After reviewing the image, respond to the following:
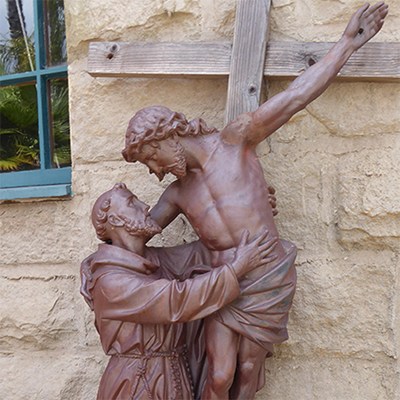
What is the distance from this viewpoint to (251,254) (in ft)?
4.93

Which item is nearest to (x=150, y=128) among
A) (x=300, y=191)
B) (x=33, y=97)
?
(x=300, y=191)

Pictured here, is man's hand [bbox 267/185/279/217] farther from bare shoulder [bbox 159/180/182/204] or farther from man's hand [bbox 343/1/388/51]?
man's hand [bbox 343/1/388/51]

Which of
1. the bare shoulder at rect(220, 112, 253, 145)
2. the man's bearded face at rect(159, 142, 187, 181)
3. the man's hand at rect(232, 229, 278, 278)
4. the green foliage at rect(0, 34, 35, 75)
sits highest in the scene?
the green foliage at rect(0, 34, 35, 75)

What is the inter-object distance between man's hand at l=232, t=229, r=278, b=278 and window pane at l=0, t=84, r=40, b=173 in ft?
4.07

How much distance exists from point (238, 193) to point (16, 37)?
1.50 metres

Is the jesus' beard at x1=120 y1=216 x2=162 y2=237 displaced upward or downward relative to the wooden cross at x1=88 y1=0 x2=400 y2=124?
downward

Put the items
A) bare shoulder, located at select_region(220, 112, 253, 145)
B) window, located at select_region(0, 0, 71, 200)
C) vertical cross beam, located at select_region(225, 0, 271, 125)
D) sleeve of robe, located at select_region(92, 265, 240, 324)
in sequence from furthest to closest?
1. window, located at select_region(0, 0, 71, 200)
2. vertical cross beam, located at select_region(225, 0, 271, 125)
3. bare shoulder, located at select_region(220, 112, 253, 145)
4. sleeve of robe, located at select_region(92, 265, 240, 324)

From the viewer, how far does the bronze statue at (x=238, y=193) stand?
5.02 feet

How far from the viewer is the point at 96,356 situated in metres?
2.07

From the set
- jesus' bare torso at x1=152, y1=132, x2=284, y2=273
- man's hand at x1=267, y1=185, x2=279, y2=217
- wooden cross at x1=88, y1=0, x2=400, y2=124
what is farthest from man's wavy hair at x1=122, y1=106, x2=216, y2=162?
man's hand at x1=267, y1=185, x2=279, y2=217

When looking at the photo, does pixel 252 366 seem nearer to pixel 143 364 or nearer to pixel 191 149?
pixel 143 364

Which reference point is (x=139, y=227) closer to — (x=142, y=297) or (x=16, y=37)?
(x=142, y=297)

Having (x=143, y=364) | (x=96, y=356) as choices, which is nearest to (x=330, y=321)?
(x=143, y=364)

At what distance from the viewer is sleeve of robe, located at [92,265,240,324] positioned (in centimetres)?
148
